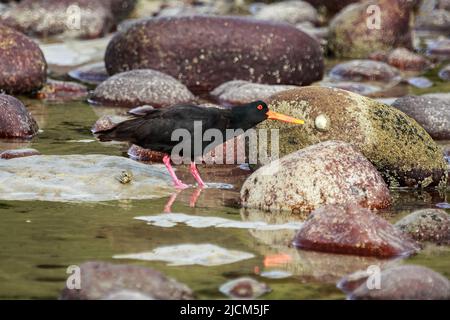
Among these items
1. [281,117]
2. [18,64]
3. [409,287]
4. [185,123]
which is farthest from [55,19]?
[409,287]

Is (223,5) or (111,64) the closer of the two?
(111,64)

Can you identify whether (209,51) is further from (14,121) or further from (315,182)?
(315,182)

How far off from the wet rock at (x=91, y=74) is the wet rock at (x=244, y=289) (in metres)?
12.3

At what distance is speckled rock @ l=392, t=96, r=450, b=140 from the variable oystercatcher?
148 inches

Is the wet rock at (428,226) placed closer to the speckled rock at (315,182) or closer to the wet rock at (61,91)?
the speckled rock at (315,182)

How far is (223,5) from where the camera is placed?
3178 cm

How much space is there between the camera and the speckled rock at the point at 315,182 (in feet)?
32.1

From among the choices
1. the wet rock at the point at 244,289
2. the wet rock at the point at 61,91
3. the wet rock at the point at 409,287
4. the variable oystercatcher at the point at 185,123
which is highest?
the variable oystercatcher at the point at 185,123

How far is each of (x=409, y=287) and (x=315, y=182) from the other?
2772 mm

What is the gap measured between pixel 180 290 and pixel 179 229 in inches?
78.4

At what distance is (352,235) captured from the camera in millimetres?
8445

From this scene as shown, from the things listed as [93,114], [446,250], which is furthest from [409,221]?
[93,114]

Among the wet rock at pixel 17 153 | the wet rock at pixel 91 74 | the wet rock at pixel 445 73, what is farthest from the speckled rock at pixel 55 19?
the wet rock at pixel 17 153
